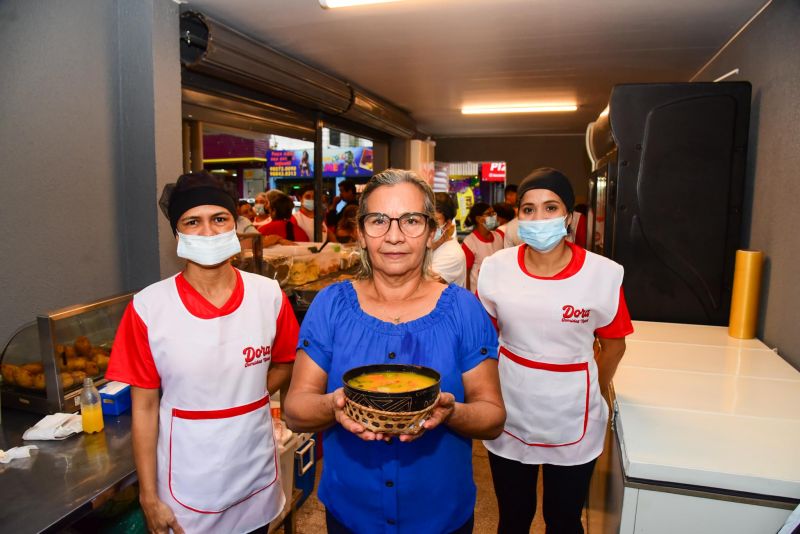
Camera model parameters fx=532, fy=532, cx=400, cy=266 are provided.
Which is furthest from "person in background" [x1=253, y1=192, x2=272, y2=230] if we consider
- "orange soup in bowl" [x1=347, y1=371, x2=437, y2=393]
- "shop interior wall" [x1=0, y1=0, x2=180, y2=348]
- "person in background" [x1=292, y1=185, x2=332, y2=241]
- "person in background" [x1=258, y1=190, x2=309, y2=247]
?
"orange soup in bowl" [x1=347, y1=371, x2=437, y2=393]

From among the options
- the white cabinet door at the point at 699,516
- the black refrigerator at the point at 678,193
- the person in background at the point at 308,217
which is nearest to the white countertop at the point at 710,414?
the white cabinet door at the point at 699,516

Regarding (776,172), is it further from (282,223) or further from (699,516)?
(282,223)

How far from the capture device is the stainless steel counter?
154cm

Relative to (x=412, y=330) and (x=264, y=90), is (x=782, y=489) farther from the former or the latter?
(x=264, y=90)

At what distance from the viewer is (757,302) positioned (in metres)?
2.89

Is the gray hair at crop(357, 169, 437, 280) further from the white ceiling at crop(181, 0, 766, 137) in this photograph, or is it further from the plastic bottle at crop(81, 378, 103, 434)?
the white ceiling at crop(181, 0, 766, 137)

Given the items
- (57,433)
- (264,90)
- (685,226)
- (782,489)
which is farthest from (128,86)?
(782,489)

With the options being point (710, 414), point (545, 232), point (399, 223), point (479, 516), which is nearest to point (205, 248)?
point (399, 223)

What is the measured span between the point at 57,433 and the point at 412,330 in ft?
4.92

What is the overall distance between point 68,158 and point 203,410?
2.16 metres

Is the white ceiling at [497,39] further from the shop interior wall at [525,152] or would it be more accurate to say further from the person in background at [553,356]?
the shop interior wall at [525,152]

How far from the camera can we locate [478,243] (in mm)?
5566

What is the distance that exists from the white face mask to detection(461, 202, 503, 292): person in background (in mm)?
3835

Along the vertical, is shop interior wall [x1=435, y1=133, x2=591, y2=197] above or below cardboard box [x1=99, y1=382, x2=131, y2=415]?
above
